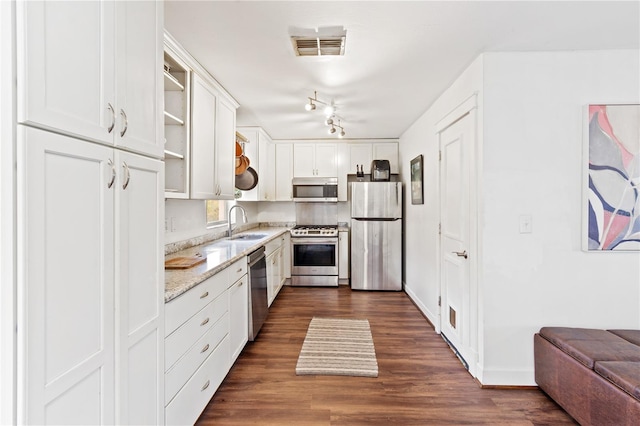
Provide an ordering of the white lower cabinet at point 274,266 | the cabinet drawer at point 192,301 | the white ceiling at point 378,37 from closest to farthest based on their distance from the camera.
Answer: the cabinet drawer at point 192,301 → the white ceiling at point 378,37 → the white lower cabinet at point 274,266

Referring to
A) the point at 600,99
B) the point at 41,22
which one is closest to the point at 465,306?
the point at 600,99

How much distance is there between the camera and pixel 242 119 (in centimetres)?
395

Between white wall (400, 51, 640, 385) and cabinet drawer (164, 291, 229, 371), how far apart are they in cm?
188

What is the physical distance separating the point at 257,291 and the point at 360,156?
10.1 feet

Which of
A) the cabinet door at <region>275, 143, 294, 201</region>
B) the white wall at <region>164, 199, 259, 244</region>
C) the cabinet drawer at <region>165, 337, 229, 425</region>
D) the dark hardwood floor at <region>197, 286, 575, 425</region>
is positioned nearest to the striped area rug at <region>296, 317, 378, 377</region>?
the dark hardwood floor at <region>197, 286, 575, 425</region>

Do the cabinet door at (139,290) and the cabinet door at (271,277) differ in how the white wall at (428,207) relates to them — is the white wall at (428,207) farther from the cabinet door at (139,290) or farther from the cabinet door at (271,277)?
the cabinet door at (139,290)

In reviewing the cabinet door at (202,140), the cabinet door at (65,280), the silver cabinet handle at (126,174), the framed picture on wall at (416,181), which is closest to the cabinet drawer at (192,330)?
the cabinet door at (65,280)

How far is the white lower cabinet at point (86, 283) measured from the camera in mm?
766

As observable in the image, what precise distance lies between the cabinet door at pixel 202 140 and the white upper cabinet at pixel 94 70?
99 centimetres

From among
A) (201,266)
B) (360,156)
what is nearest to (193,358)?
(201,266)

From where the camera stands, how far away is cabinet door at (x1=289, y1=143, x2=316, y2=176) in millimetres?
5156

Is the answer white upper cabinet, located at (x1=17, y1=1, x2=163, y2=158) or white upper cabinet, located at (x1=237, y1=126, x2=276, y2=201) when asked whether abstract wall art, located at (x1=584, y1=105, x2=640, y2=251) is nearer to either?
white upper cabinet, located at (x1=17, y1=1, x2=163, y2=158)

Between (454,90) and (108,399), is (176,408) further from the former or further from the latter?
(454,90)

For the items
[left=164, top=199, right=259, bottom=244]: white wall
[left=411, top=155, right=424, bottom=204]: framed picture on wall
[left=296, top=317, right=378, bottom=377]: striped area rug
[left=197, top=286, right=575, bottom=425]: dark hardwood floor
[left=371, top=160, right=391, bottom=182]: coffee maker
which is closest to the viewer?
[left=197, top=286, right=575, bottom=425]: dark hardwood floor
